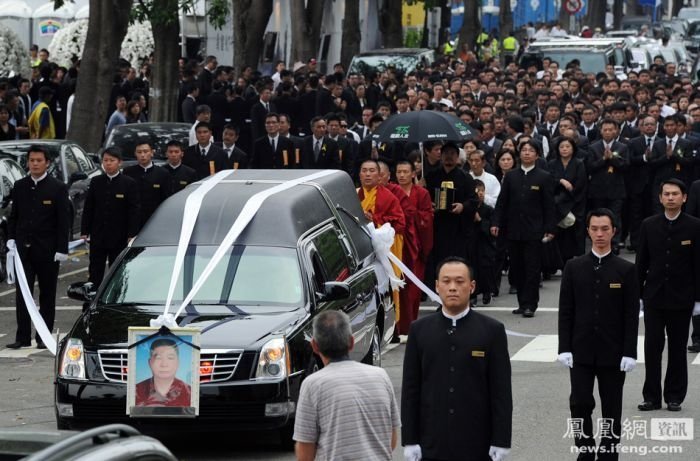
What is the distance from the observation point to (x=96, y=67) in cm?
2481

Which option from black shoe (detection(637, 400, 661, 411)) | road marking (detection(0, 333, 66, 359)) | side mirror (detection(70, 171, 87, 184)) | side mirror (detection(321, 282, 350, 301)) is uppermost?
side mirror (detection(321, 282, 350, 301))

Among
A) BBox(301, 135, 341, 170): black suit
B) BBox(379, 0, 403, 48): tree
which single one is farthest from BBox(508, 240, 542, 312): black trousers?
BBox(379, 0, 403, 48): tree

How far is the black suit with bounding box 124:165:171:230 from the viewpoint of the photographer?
55.2 feet

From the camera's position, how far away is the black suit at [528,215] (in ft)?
55.5

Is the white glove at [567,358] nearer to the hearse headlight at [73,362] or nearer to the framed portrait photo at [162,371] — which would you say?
the framed portrait photo at [162,371]

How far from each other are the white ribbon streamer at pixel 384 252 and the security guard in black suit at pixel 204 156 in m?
5.04

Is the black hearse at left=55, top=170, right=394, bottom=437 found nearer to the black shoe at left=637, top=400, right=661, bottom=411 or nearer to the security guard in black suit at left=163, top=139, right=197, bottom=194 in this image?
the black shoe at left=637, top=400, right=661, bottom=411

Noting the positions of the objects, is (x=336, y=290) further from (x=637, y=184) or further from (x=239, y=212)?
(x=637, y=184)

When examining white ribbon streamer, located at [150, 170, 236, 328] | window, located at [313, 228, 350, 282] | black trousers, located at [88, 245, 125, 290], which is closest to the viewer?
white ribbon streamer, located at [150, 170, 236, 328]

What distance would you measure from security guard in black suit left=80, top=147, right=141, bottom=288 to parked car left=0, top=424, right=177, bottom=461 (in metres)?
10.3

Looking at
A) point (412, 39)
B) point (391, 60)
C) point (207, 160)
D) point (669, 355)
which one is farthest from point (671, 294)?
point (412, 39)

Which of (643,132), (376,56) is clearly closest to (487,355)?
(643,132)

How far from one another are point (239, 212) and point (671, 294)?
3.31 metres

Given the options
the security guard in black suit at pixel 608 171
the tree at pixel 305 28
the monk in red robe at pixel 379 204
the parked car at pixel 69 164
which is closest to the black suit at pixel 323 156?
the parked car at pixel 69 164
